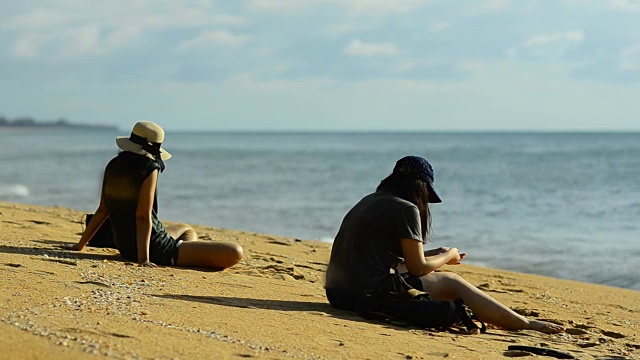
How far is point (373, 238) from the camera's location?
6152 millimetres

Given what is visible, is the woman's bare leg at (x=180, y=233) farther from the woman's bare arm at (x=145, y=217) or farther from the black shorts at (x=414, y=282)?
the black shorts at (x=414, y=282)

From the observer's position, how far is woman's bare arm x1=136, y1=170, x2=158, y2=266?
24.0 ft

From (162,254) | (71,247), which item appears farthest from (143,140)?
(71,247)

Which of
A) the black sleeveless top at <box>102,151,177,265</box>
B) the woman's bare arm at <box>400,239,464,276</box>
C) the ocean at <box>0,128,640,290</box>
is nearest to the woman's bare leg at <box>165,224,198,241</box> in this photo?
the black sleeveless top at <box>102,151,177,265</box>

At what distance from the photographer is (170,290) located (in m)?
6.46

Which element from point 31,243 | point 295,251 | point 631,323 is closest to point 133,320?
point 31,243

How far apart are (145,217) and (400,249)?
2.37 meters

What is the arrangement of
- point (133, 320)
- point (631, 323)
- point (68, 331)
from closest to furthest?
point (68, 331), point (133, 320), point (631, 323)

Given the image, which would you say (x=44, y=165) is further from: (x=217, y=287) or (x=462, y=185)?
(x=217, y=287)

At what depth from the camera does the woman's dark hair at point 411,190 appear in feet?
20.1

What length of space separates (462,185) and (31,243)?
23767 mm

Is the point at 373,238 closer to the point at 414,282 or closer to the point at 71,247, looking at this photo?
the point at 414,282

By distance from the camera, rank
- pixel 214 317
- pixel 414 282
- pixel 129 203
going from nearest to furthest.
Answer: pixel 214 317
pixel 414 282
pixel 129 203

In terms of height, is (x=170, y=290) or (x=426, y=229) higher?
(x=426, y=229)
